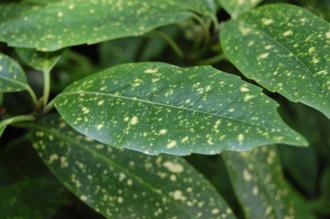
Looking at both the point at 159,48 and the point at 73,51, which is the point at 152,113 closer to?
the point at 159,48

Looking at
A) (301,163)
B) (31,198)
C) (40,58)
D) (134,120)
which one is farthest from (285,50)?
(301,163)

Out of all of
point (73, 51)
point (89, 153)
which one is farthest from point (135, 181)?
point (73, 51)

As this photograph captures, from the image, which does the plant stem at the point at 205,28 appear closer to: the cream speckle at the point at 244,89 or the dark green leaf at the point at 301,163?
the cream speckle at the point at 244,89

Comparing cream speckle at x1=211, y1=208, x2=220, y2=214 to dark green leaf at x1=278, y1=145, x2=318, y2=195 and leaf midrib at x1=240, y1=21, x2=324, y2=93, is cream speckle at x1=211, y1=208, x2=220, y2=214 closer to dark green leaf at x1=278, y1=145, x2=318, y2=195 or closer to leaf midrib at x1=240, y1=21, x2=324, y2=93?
leaf midrib at x1=240, y1=21, x2=324, y2=93

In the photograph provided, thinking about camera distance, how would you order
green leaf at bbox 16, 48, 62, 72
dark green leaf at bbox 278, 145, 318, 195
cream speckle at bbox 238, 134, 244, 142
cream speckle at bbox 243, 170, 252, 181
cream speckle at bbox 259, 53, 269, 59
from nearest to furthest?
A: 1. cream speckle at bbox 238, 134, 244, 142
2. cream speckle at bbox 259, 53, 269, 59
3. green leaf at bbox 16, 48, 62, 72
4. cream speckle at bbox 243, 170, 252, 181
5. dark green leaf at bbox 278, 145, 318, 195


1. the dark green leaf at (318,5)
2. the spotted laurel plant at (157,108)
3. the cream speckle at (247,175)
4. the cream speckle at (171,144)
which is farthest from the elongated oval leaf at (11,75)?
the dark green leaf at (318,5)

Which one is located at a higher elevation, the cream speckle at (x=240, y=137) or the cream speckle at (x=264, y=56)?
the cream speckle at (x=240, y=137)

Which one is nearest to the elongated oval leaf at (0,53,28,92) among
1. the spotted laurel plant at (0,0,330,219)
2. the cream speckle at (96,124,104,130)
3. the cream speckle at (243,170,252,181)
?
the spotted laurel plant at (0,0,330,219)
